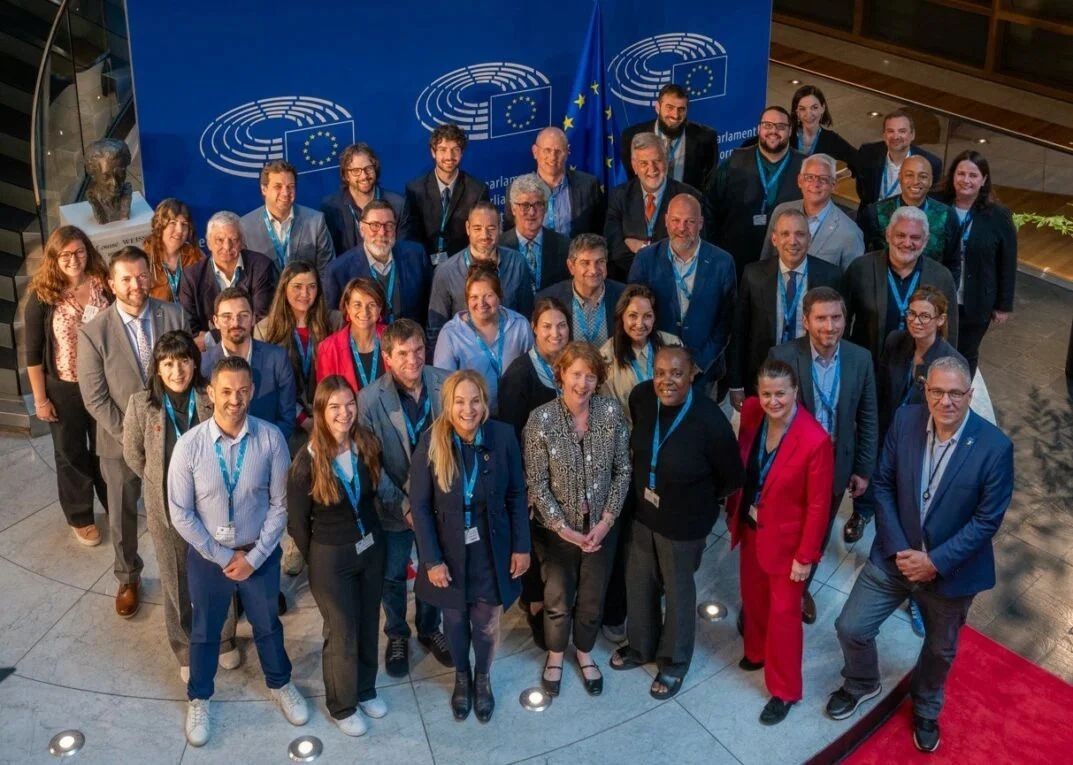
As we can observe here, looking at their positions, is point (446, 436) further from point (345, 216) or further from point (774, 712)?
point (345, 216)

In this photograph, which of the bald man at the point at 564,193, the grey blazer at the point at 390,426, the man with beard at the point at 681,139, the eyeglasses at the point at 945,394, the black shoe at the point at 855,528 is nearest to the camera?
the eyeglasses at the point at 945,394

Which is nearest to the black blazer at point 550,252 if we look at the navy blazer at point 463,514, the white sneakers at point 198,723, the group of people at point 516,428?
the group of people at point 516,428

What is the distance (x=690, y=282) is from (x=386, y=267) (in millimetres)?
1446

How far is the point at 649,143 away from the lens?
7.38m

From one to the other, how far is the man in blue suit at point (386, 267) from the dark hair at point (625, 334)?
112 cm

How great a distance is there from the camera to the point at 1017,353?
914 cm

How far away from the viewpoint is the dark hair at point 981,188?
7.36 meters

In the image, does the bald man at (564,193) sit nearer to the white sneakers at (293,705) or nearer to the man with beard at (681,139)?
the man with beard at (681,139)

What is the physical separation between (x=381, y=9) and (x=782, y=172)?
7.69 feet

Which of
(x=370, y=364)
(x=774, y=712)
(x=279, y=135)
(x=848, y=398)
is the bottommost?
(x=774, y=712)

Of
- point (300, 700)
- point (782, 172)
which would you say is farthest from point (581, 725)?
point (782, 172)

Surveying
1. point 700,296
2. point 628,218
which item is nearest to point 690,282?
point 700,296

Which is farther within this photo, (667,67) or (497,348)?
(667,67)

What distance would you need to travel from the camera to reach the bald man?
740 cm
